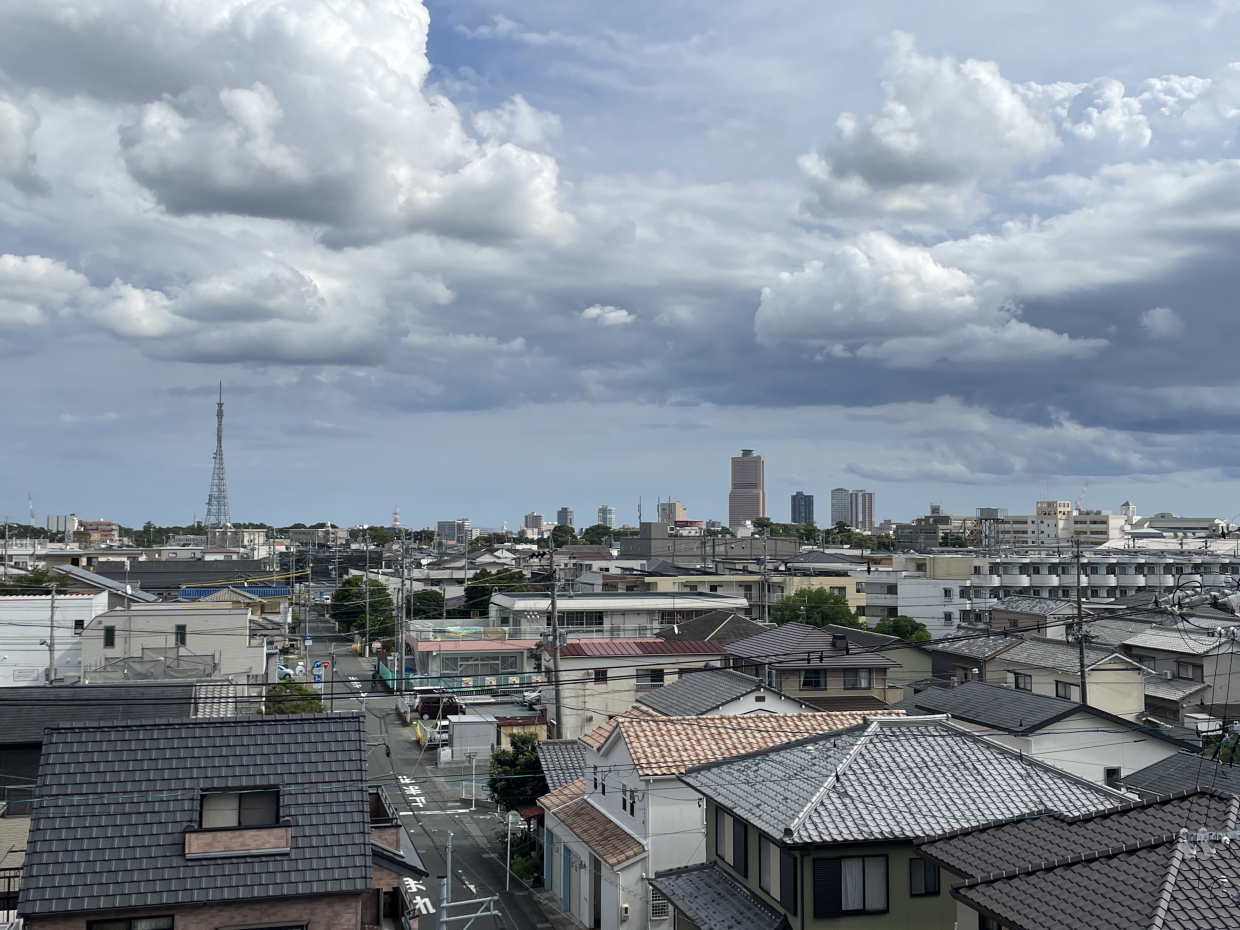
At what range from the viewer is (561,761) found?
31594 millimetres

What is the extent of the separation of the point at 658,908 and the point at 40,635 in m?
43.3

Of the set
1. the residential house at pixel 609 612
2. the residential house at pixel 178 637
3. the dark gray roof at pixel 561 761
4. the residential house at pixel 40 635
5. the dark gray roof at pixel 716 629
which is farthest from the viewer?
the residential house at pixel 609 612

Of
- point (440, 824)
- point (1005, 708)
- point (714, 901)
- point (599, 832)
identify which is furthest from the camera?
point (440, 824)

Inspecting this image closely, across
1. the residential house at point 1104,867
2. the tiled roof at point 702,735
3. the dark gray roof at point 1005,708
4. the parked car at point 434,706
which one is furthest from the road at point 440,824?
the dark gray roof at point 1005,708

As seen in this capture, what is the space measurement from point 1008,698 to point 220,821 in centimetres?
2588

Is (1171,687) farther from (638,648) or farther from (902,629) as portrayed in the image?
(638,648)

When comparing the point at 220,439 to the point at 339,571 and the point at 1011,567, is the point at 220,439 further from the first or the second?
the point at 1011,567

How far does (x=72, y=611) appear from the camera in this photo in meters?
53.1

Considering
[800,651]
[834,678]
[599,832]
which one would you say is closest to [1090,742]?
[834,678]

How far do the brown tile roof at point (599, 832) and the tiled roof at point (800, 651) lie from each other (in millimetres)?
10244

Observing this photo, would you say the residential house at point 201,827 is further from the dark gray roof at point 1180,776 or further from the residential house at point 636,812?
the dark gray roof at point 1180,776

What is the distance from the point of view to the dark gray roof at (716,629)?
56375 mm

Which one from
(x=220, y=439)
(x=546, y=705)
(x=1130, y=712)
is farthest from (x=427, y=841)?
(x=220, y=439)

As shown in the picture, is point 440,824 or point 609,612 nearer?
point 440,824
